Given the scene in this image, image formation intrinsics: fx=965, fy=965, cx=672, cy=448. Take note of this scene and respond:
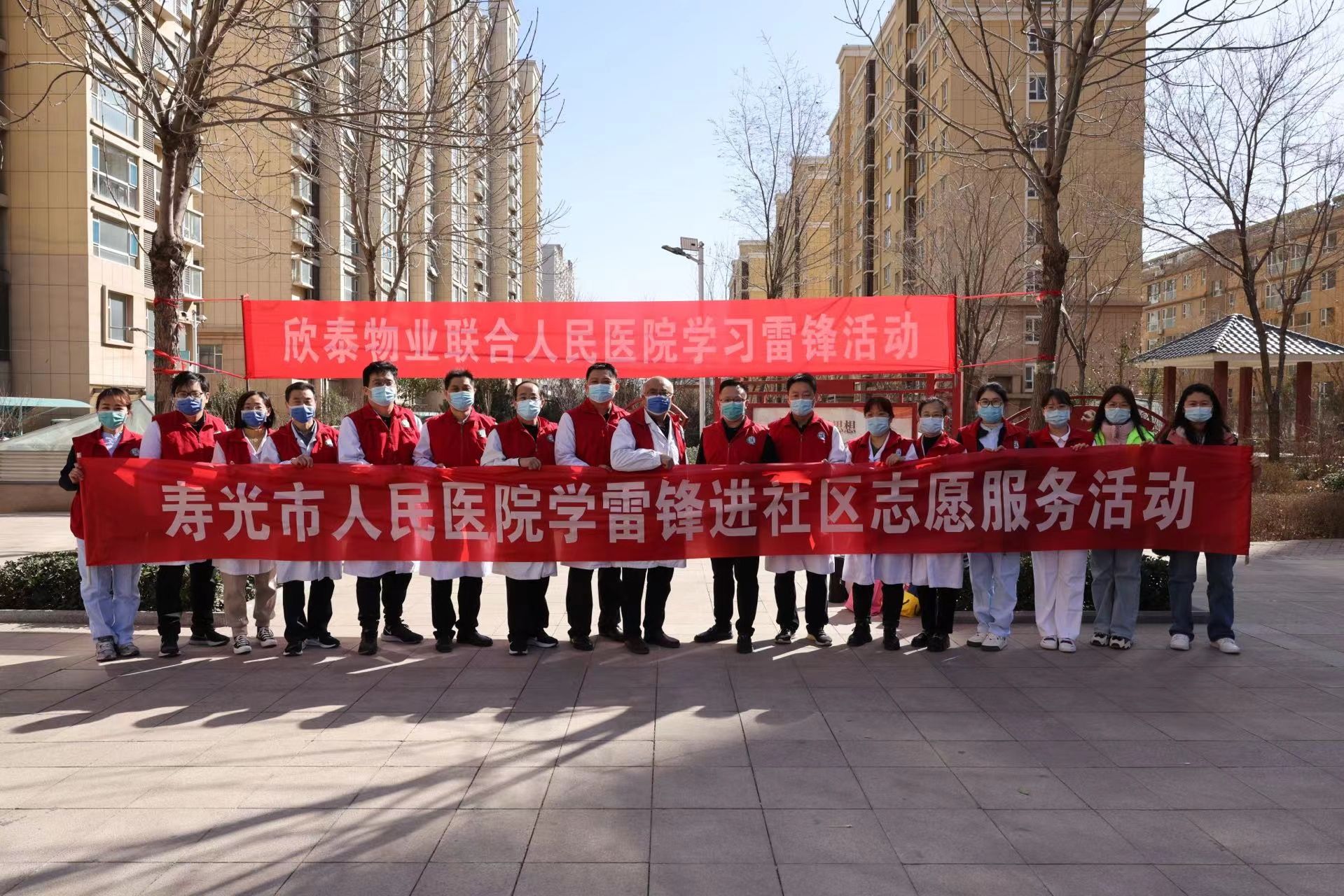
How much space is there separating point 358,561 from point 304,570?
37 cm

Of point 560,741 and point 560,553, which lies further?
point 560,553

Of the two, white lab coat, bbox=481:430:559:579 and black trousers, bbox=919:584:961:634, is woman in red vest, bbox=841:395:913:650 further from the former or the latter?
white lab coat, bbox=481:430:559:579

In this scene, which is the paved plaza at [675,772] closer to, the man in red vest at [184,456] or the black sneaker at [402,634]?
the man in red vest at [184,456]

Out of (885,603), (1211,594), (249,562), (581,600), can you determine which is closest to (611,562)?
(581,600)

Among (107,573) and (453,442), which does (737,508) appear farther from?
(107,573)

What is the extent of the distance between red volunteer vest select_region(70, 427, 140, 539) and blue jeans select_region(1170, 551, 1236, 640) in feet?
24.3

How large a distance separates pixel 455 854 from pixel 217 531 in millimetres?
4051

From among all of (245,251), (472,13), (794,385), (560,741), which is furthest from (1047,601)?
(245,251)

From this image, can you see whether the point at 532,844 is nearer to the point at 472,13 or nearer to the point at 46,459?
the point at 472,13

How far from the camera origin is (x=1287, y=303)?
862 inches

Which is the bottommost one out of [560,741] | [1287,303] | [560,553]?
[560,741]

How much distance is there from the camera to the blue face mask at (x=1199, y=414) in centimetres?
688

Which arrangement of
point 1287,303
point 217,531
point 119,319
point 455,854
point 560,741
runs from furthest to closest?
1. point 119,319
2. point 1287,303
3. point 217,531
4. point 560,741
5. point 455,854

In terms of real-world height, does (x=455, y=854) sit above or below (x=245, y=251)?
below
